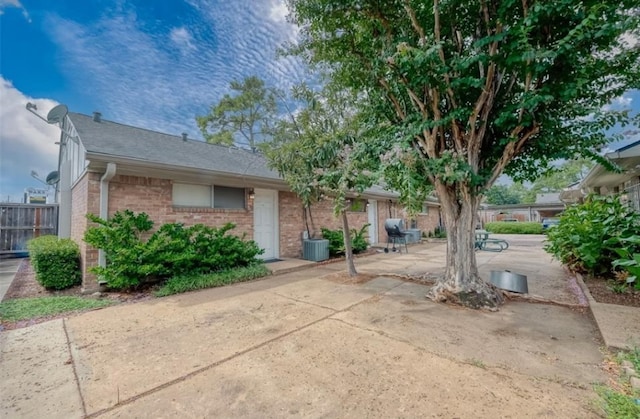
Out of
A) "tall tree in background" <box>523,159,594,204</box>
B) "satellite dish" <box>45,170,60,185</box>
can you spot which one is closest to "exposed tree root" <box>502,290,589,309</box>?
"satellite dish" <box>45,170,60,185</box>

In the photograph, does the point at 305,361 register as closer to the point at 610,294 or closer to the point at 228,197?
the point at 610,294

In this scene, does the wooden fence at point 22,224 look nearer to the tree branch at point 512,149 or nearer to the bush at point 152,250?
the bush at point 152,250

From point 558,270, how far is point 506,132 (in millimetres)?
4983

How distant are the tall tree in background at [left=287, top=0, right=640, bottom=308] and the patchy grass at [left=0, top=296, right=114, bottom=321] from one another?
223 inches

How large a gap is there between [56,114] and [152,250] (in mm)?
5402

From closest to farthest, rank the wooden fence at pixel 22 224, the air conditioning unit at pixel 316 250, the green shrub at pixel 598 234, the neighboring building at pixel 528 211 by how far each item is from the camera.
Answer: the green shrub at pixel 598 234, the air conditioning unit at pixel 316 250, the wooden fence at pixel 22 224, the neighboring building at pixel 528 211

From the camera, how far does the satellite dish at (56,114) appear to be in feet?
22.6

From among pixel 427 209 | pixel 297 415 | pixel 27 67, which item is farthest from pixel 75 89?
pixel 427 209

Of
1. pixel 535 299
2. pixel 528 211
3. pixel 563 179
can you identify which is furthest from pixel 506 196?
pixel 535 299

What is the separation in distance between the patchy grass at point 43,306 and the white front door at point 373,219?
11.0 m

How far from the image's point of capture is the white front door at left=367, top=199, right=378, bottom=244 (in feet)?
44.5

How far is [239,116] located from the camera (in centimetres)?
1712

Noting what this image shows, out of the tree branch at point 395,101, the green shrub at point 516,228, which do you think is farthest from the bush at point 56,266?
the green shrub at point 516,228

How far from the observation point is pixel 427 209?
18.3 metres
